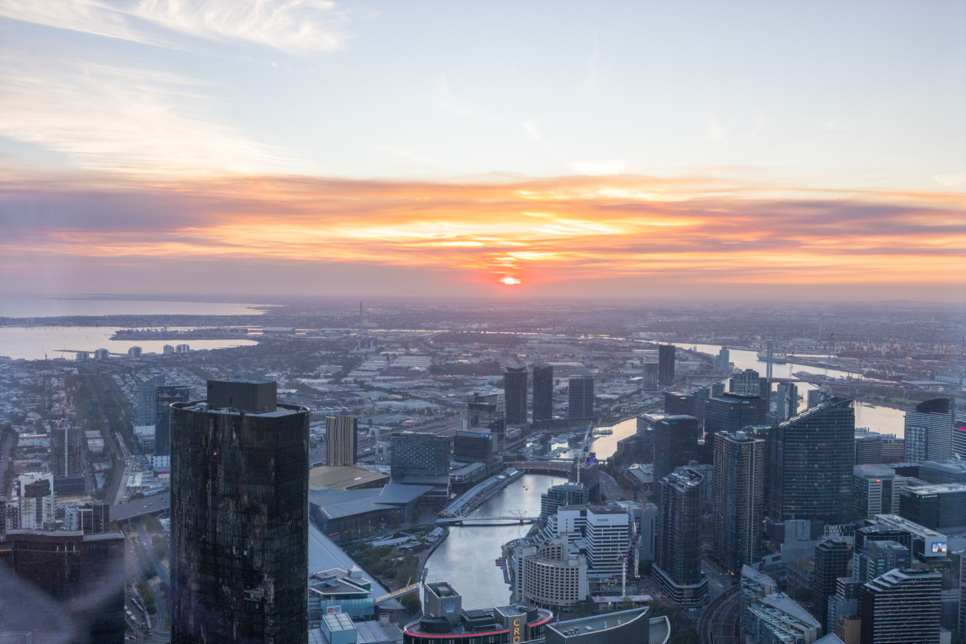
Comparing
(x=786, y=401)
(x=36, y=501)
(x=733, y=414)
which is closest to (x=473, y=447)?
(x=733, y=414)

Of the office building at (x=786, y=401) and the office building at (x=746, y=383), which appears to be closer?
the office building at (x=786, y=401)

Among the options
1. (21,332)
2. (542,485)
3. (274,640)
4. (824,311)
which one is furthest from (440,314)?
(274,640)

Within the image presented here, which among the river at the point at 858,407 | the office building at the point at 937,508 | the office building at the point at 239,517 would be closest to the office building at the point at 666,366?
the river at the point at 858,407

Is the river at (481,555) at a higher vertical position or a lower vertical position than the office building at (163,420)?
lower

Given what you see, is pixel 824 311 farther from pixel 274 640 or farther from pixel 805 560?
pixel 274 640

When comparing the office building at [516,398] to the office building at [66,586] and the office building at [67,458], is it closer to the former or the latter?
the office building at [67,458]
